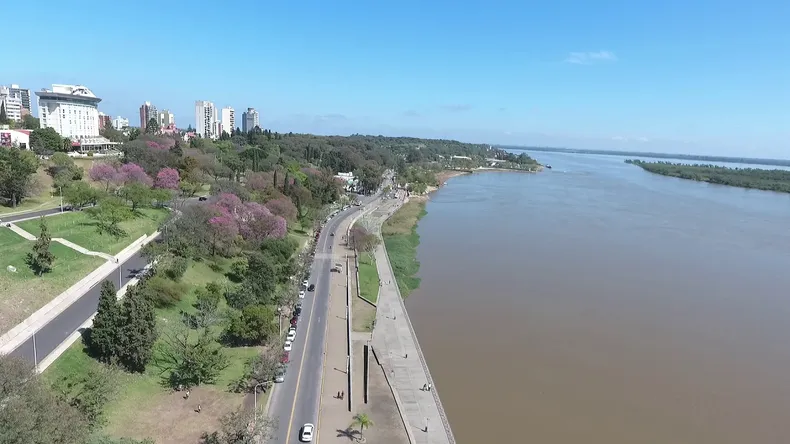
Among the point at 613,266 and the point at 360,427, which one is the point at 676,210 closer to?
the point at 613,266

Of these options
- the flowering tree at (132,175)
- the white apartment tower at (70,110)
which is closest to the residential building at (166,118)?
the white apartment tower at (70,110)

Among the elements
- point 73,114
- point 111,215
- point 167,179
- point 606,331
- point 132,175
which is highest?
point 73,114

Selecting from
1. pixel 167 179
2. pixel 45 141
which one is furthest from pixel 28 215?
pixel 45 141

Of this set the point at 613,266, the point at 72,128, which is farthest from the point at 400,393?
the point at 72,128

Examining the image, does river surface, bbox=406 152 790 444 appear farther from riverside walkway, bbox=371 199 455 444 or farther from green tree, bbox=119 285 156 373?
green tree, bbox=119 285 156 373

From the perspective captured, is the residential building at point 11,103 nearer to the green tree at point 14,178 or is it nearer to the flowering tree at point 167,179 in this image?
the flowering tree at point 167,179

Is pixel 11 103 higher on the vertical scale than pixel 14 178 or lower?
higher

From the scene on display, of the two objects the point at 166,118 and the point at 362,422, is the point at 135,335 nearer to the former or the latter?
the point at 362,422
